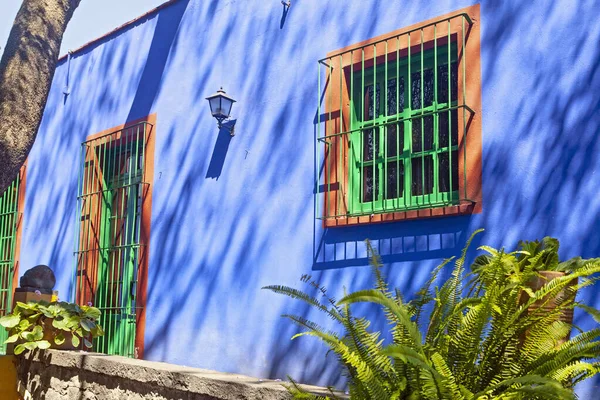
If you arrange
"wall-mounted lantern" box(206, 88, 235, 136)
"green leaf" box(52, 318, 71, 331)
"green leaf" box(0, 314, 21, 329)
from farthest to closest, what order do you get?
1. "wall-mounted lantern" box(206, 88, 235, 136)
2. "green leaf" box(52, 318, 71, 331)
3. "green leaf" box(0, 314, 21, 329)

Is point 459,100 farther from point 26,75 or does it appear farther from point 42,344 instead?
point 42,344

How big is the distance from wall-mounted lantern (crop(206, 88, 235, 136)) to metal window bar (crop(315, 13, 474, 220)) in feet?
3.38

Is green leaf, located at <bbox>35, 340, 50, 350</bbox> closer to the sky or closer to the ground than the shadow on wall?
closer to the ground

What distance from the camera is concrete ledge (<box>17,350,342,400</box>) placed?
4289mm

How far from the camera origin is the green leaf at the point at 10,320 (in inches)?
241

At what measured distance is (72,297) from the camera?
7.75m

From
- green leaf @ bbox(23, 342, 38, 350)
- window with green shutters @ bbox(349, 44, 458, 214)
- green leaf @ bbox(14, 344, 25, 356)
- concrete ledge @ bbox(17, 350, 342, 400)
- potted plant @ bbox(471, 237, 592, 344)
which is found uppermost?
window with green shutters @ bbox(349, 44, 458, 214)

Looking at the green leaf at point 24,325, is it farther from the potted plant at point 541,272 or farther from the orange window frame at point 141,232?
the potted plant at point 541,272

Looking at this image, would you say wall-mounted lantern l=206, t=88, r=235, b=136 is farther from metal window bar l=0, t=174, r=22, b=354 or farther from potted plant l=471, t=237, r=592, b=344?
metal window bar l=0, t=174, r=22, b=354

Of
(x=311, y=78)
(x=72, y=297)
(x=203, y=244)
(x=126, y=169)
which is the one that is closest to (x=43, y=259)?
(x=72, y=297)

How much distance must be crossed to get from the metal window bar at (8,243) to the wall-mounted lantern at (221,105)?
150 inches

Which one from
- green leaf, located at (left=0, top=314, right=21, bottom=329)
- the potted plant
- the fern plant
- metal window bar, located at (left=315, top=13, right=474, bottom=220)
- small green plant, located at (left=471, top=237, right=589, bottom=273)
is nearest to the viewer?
the fern plant

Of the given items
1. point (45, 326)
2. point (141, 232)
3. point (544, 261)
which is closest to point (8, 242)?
point (141, 232)

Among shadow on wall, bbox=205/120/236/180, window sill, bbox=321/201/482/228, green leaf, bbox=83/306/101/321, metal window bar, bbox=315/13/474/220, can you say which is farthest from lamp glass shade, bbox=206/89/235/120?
green leaf, bbox=83/306/101/321
